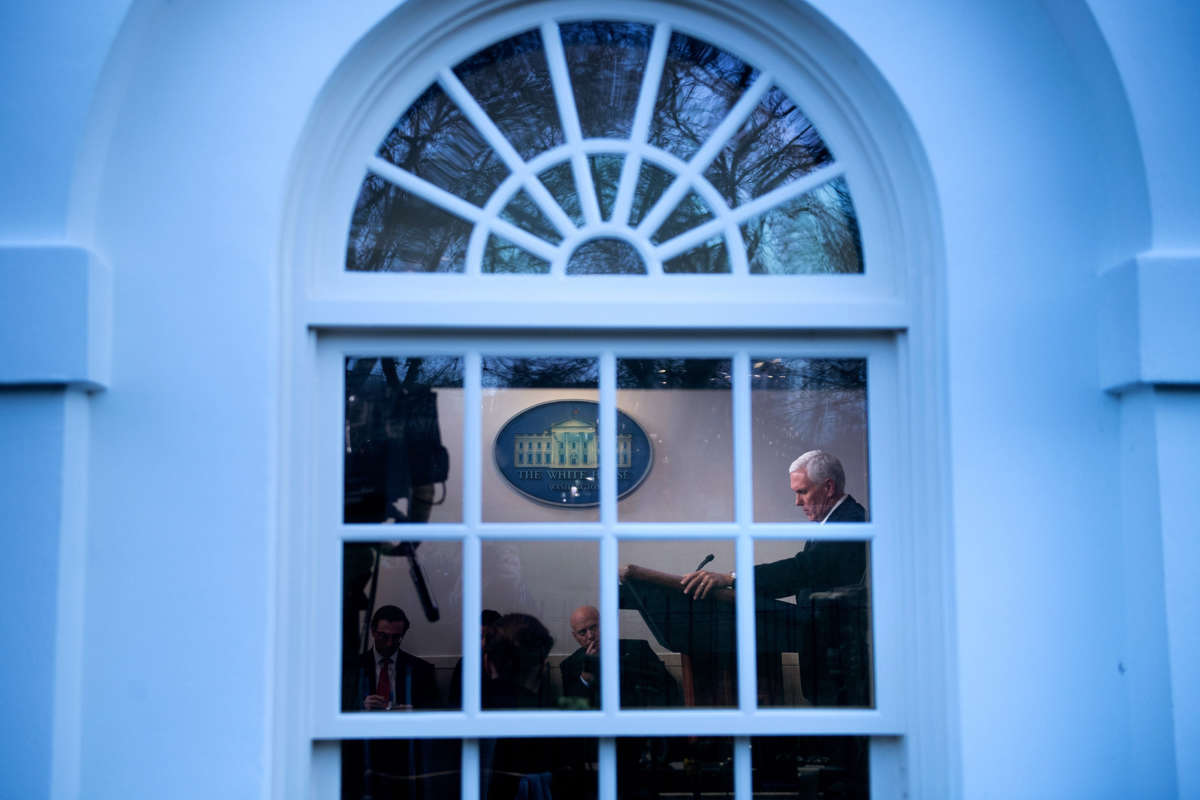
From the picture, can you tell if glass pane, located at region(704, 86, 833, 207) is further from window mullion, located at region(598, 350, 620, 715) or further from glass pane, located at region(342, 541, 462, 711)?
glass pane, located at region(342, 541, 462, 711)

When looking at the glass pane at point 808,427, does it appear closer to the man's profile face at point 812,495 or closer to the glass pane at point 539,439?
the man's profile face at point 812,495

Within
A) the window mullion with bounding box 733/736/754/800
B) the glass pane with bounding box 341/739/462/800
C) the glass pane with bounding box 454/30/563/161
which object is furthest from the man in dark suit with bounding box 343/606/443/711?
A: the glass pane with bounding box 454/30/563/161

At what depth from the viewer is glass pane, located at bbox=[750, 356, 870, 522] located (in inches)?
116

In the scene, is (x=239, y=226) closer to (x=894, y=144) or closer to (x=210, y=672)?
(x=210, y=672)

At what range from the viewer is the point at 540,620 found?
9.50 feet

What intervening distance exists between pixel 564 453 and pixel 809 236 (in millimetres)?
1053

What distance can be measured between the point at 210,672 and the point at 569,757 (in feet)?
3.51

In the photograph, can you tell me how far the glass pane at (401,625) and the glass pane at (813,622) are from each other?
3.15 feet

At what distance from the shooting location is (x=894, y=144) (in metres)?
2.89

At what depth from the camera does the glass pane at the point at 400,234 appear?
9.58ft

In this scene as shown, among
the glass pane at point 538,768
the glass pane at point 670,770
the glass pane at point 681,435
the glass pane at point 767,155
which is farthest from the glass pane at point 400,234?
the glass pane at point 670,770

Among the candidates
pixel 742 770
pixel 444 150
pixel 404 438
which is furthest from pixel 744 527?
pixel 444 150

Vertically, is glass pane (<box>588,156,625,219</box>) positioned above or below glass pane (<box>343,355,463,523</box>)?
above

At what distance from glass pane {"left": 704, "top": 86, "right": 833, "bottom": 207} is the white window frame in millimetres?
62
